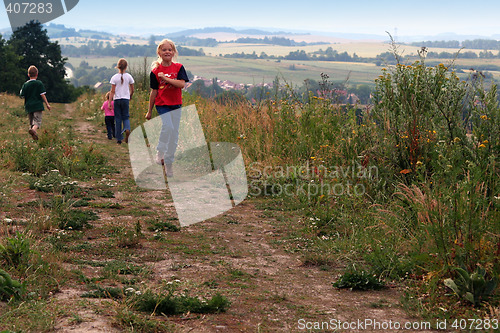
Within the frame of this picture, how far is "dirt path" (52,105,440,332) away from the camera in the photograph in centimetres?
319

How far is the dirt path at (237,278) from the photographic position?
3193 mm

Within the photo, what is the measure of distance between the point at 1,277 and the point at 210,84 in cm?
1337

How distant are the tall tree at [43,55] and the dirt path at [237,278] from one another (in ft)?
152

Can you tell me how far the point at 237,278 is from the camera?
4.19 meters

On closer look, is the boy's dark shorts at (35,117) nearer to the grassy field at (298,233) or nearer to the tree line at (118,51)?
the grassy field at (298,233)

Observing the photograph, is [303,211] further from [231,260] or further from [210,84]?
[210,84]

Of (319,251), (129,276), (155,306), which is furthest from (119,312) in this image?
(319,251)

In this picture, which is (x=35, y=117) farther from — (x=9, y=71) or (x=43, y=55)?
(x=43, y=55)

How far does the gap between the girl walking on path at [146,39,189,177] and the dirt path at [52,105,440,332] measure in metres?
2.11

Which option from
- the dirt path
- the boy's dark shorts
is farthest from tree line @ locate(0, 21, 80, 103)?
the dirt path

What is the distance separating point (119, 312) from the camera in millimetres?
3000

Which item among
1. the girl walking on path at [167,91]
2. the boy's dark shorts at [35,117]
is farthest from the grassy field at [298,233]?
the boy's dark shorts at [35,117]

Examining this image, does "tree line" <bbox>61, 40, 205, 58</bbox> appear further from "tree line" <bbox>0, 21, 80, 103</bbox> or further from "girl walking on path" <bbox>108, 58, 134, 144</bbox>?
"girl walking on path" <bbox>108, 58, 134, 144</bbox>

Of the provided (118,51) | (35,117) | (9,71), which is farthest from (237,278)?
(118,51)
